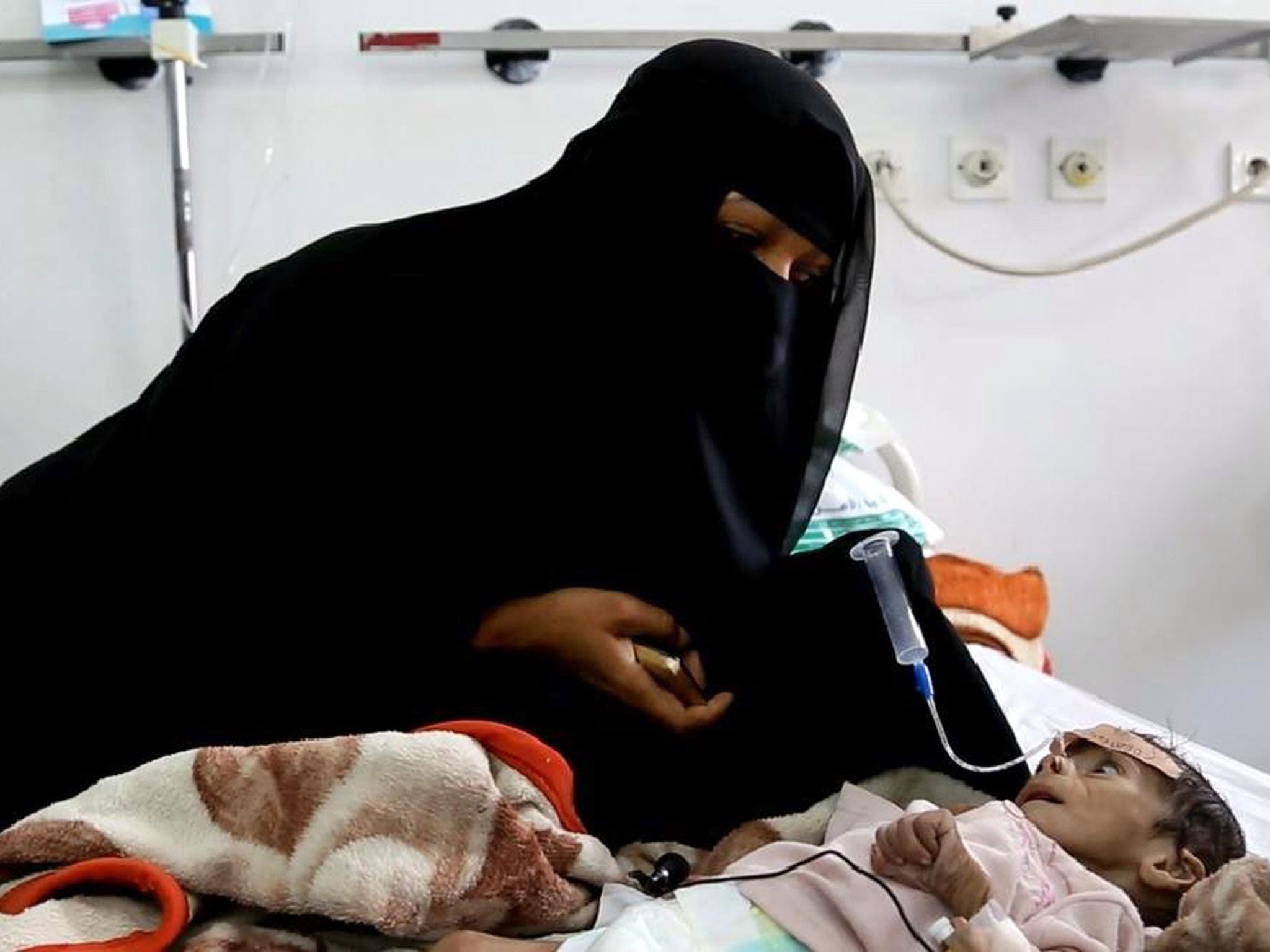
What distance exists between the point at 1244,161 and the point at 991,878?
1940mm

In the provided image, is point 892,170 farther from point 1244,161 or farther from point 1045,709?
point 1045,709

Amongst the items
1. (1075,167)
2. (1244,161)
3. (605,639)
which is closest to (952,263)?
(1075,167)

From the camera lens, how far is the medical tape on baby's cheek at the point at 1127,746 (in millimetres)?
1154

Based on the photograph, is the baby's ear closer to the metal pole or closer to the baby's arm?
the baby's arm

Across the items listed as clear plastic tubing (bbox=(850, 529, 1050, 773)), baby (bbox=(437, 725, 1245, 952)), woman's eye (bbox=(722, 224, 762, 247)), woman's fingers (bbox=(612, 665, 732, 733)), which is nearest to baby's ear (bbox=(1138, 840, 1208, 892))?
baby (bbox=(437, 725, 1245, 952))

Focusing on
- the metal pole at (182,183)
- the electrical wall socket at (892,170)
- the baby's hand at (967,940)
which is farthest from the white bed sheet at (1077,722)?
the metal pole at (182,183)

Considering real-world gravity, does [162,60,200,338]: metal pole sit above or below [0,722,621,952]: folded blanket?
above

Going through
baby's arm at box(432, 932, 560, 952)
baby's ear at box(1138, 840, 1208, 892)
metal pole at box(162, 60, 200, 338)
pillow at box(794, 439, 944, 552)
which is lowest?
pillow at box(794, 439, 944, 552)

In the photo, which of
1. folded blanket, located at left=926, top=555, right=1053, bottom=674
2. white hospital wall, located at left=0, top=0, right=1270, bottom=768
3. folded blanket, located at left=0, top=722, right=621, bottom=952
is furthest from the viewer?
white hospital wall, located at left=0, top=0, right=1270, bottom=768

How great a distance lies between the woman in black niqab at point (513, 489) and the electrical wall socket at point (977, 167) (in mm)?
1032

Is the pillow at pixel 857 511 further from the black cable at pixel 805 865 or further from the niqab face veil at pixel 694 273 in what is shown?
the black cable at pixel 805 865

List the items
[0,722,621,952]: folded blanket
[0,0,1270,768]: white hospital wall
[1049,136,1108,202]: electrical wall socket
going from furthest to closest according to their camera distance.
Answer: [1049,136,1108,202]: electrical wall socket < [0,0,1270,768]: white hospital wall < [0,722,621,952]: folded blanket

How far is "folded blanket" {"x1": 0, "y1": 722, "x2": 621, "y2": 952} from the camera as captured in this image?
3.33ft

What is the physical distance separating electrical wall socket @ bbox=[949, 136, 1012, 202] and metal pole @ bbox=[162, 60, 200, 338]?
4.17ft
